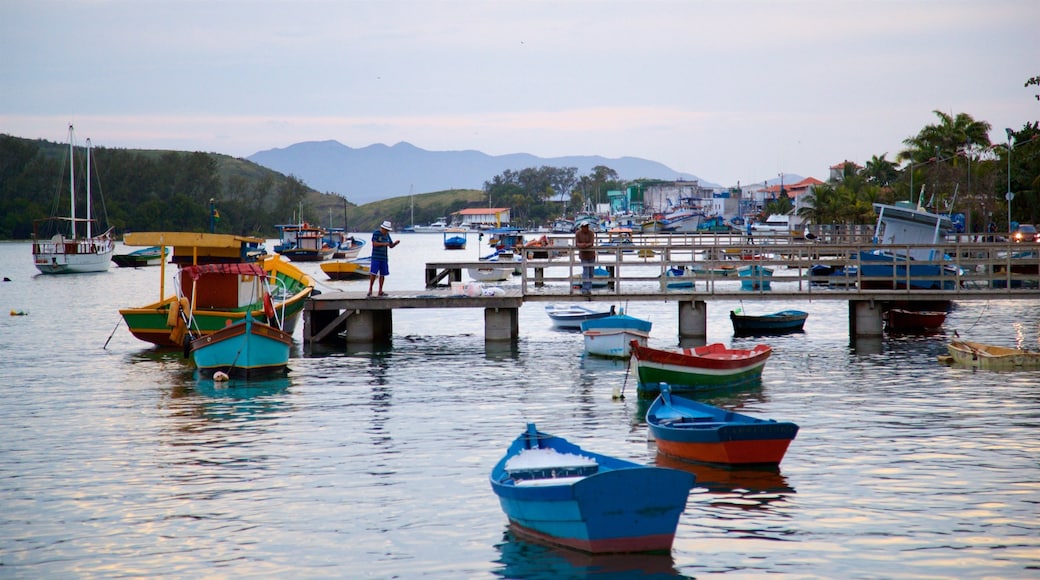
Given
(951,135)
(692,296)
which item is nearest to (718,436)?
(692,296)

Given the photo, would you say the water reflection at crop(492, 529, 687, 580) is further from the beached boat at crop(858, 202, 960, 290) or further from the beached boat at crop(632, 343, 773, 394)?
the beached boat at crop(858, 202, 960, 290)

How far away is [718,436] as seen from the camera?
16234 millimetres

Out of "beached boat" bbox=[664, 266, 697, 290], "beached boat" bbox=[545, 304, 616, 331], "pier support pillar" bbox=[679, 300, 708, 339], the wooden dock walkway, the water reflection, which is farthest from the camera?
"beached boat" bbox=[545, 304, 616, 331]

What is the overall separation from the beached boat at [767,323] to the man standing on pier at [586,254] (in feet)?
19.2

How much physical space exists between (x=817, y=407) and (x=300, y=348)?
18.0m

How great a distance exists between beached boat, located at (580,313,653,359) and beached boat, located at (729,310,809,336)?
313 inches

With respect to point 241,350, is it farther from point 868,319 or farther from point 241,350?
point 868,319

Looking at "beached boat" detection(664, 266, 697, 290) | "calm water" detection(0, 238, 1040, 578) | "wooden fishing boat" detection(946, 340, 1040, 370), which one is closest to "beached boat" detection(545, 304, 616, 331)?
"beached boat" detection(664, 266, 697, 290)

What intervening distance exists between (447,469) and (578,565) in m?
5.38

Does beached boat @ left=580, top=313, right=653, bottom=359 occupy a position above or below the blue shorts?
below

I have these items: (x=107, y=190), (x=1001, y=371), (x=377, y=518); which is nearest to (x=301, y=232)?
(x=107, y=190)

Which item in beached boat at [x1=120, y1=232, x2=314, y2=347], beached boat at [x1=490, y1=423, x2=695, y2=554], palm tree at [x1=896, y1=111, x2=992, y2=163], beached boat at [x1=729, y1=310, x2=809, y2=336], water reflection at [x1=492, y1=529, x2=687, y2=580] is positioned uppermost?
palm tree at [x1=896, y1=111, x2=992, y2=163]

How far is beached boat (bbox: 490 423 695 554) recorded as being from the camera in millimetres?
11867

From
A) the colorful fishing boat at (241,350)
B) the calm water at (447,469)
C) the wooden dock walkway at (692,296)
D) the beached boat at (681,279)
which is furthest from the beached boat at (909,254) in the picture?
the colorful fishing boat at (241,350)
